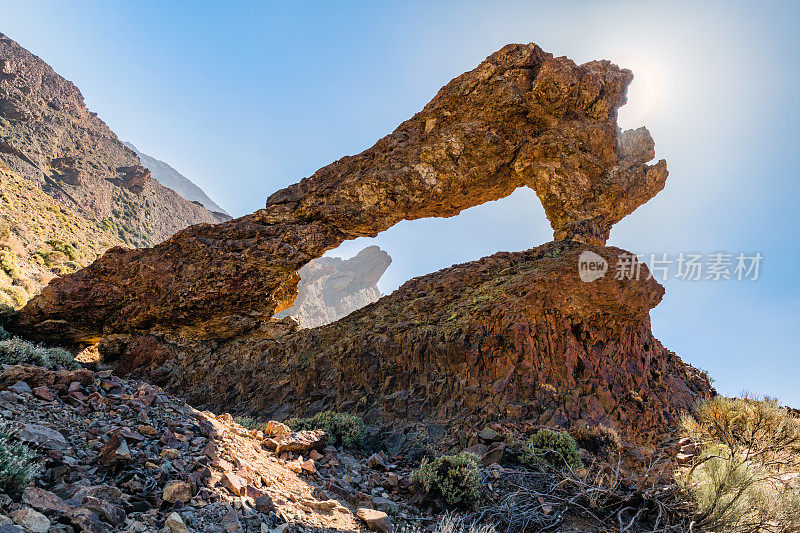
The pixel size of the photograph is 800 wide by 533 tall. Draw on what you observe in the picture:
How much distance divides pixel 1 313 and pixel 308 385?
1435 centimetres

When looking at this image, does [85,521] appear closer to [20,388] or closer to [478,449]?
[20,388]

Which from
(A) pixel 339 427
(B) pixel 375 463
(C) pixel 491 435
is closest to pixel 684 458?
(C) pixel 491 435

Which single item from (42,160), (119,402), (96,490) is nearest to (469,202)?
(119,402)

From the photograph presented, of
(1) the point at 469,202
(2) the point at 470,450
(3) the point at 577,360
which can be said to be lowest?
(2) the point at 470,450

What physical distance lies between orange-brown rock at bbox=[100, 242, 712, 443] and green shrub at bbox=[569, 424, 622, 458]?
400 millimetres

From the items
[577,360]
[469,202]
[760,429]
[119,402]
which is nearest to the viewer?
[760,429]

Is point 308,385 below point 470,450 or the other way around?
below

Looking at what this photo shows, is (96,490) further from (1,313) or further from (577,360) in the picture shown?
(1,313)

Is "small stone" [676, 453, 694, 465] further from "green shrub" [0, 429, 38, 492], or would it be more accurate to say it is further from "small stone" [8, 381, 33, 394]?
"small stone" [8, 381, 33, 394]

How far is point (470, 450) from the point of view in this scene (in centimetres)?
807

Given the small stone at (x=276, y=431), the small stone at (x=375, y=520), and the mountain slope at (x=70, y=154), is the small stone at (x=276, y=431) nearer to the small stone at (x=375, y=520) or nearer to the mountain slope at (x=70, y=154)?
the small stone at (x=375, y=520)

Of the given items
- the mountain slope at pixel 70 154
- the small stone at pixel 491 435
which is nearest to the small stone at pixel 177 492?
the small stone at pixel 491 435

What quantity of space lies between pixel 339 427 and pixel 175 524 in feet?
17.5

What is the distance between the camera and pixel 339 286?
11100 centimetres
